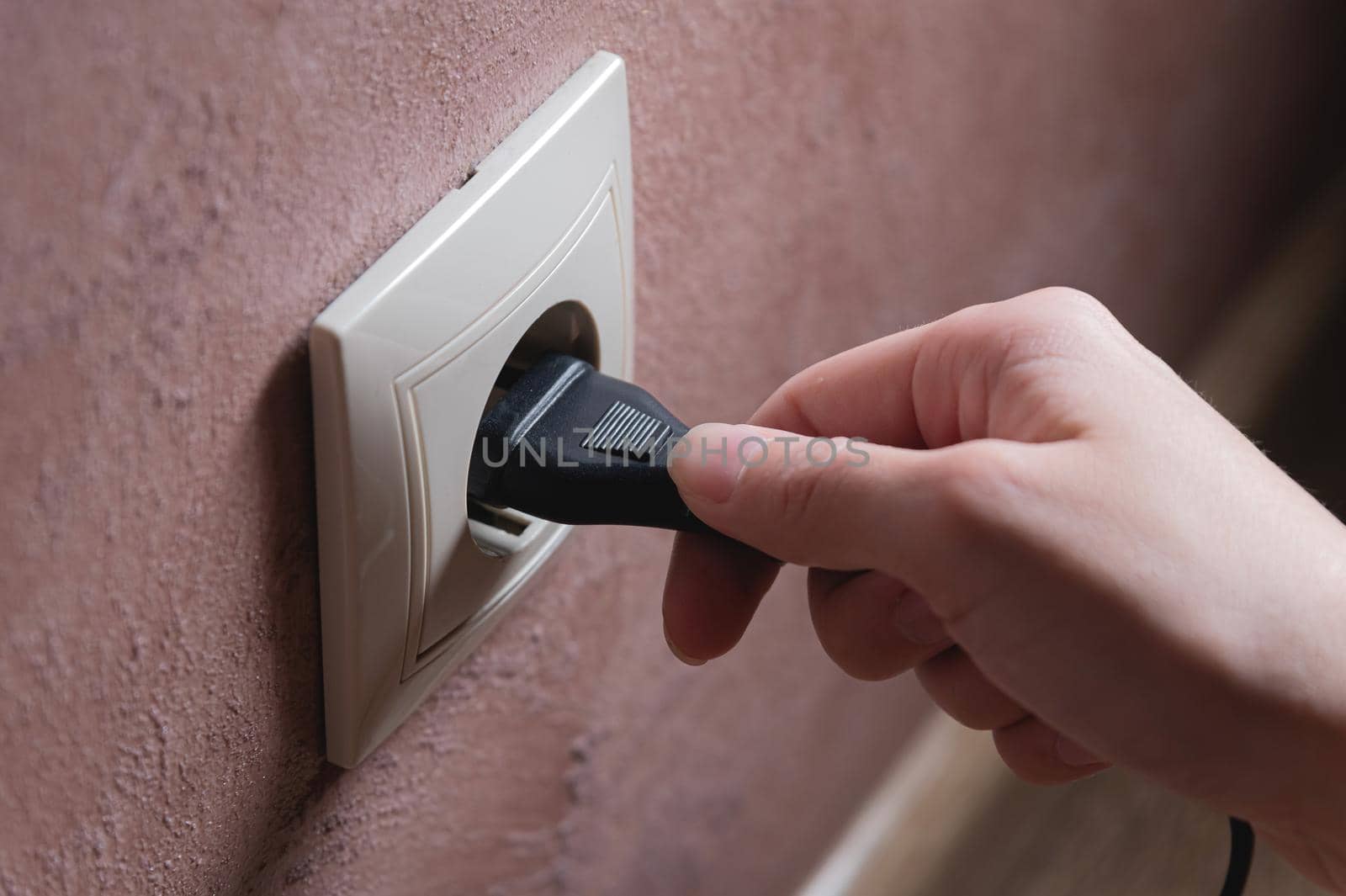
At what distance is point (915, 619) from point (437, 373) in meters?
0.18

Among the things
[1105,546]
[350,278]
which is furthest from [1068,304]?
[350,278]

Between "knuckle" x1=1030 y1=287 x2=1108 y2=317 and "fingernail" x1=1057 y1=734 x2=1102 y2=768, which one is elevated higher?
"knuckle" x1=1030 y1=287 x2=1108 y2=317

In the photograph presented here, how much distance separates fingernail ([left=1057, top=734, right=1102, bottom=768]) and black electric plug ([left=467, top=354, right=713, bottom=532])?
0.56 ft

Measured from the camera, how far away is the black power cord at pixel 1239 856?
0.39 meters

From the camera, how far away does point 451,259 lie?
0.25 meters

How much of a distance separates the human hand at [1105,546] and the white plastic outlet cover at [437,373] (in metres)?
0.06

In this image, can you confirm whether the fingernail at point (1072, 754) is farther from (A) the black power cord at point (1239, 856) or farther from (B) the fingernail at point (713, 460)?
(B) the fingernail at point (713, 460)

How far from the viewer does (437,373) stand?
0.25 metres

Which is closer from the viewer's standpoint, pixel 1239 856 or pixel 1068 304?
pixel 1068 304

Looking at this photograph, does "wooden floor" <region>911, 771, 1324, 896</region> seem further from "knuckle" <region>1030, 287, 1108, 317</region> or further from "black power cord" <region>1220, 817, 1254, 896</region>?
"knuckle" <region>1030, 287, 1108, 317</region>

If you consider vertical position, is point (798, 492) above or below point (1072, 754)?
above

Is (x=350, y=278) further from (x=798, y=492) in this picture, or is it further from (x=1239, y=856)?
(x=1239, y=856)

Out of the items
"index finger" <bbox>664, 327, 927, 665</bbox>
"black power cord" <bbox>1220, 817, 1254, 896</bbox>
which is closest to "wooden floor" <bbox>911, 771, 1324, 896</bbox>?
"black power cord" <bbox>1220, 817, 1254, 896</bbox>

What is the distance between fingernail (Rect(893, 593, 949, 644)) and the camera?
346 mm
